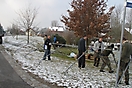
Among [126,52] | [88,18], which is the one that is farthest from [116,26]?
[126,52]

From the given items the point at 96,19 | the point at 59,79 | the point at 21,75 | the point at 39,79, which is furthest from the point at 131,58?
the point at 96,19

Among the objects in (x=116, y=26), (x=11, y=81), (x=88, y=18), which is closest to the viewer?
(x=11, y=81)

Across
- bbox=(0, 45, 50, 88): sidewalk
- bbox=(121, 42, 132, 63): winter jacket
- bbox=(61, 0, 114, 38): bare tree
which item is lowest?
bbox=(0, 45, 50, 88): sidewalk

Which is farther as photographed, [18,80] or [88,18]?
[88,18]

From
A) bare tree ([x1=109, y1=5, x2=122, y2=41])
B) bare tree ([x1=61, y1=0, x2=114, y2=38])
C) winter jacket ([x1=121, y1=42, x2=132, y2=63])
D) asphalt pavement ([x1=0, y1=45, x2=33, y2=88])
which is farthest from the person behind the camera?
bare tree ([x1=109, y1=5, x2=122, y2=41])

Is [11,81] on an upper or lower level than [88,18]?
lower

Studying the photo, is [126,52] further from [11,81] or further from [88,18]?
[88,18]

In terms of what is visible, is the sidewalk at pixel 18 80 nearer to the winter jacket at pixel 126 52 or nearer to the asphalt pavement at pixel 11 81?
the asphalt pavement at pixel 11 81

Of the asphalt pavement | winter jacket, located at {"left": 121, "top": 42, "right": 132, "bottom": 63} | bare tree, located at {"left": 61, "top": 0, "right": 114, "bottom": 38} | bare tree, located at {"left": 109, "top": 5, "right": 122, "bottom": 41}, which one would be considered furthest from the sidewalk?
bare tree, located at {"left": 109, "top": 5, "right": 122, "bottom": 41}

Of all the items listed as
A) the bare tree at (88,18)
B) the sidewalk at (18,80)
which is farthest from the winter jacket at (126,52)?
the bare tree at (88,18)

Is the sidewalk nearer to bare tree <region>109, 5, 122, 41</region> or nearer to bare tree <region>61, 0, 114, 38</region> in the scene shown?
bare tree <region>61, 0, 114, 38</region>

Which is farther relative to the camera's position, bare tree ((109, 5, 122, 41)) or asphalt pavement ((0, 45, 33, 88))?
bare tree ((109, 5, 122, 41))

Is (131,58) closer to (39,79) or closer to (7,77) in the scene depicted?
(39,79)

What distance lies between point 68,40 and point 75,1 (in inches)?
469
